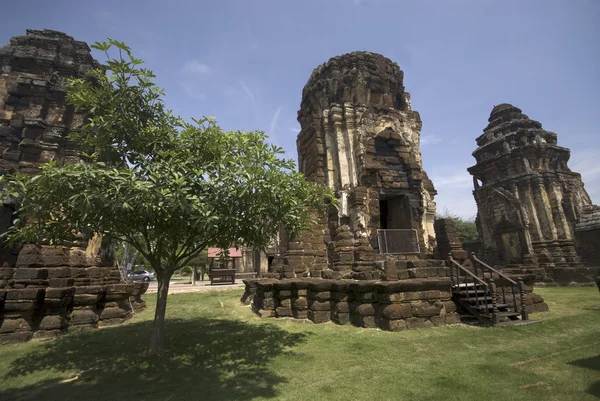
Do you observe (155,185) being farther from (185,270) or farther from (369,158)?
(185,270)

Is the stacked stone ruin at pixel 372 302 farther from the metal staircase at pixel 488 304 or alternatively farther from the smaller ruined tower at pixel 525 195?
the smaller ruined tower at pixel 525 195

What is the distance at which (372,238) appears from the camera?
960 cm

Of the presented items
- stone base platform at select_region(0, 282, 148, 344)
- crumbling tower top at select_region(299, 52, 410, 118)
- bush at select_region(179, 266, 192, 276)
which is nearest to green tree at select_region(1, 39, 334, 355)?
stone base platform at select_region(0, 282, 148, 344)

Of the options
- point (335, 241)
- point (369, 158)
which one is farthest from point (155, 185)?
point (369, 158)

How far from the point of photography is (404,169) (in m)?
10.9

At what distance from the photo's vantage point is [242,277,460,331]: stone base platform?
6668 mm

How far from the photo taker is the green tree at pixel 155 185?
4.37 m

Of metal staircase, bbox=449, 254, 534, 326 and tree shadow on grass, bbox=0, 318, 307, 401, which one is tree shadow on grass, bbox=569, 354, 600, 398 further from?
tree shadow on grass, bbox=0, 318, 307, 401

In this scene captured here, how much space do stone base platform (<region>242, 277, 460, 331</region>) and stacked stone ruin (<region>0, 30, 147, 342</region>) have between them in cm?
469

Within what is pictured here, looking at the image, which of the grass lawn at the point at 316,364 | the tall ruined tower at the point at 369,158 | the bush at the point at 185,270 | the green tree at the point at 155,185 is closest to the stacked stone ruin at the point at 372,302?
the grass lawn at the point at 316,364

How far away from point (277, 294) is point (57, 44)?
11144 millimetres

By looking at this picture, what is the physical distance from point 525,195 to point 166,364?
71.1ft

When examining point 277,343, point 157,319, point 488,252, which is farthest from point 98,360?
point 488,252

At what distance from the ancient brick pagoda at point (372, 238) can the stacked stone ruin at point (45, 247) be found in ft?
14.4
